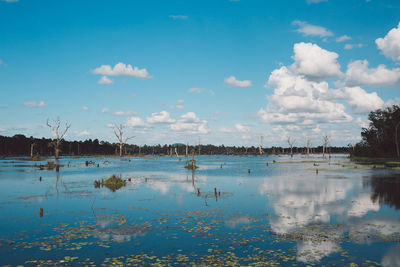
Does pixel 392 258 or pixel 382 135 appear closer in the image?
pixel 392 258

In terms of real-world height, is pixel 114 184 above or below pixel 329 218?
below

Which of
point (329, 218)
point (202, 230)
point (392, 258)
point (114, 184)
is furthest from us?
point (114, 184)

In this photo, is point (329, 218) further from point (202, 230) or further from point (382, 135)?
point (382, 135)

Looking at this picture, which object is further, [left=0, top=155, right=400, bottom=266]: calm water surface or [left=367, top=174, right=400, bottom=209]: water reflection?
[left=367, top=174, right=400, bottom=209]: water reflection

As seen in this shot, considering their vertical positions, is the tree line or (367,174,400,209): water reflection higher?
the tree line

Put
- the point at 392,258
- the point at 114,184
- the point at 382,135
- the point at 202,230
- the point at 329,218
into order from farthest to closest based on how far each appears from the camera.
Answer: the point at 382,135 < the point at 114,184 < the point at 329,218 < the point at 202,230 < the point at 392,258

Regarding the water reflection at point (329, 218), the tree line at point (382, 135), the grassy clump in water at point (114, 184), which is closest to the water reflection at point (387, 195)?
the water reflection at point (329, 218)

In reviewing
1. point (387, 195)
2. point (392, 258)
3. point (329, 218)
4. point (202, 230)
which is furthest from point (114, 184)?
point (392, 258)

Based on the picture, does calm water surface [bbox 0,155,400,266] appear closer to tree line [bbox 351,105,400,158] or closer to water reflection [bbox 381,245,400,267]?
water reflection [bbox 381,245,400,267]

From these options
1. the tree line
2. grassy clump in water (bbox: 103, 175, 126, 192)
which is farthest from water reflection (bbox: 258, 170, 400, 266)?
the tree line

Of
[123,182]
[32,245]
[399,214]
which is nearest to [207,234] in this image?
[32,245]

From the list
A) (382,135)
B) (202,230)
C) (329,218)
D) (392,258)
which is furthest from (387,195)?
(382,135)

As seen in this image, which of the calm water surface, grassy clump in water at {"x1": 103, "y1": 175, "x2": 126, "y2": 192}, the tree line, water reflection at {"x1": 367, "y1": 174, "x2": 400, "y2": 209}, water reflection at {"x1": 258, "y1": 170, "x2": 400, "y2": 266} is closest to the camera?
the calm water surface

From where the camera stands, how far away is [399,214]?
2519 cm
